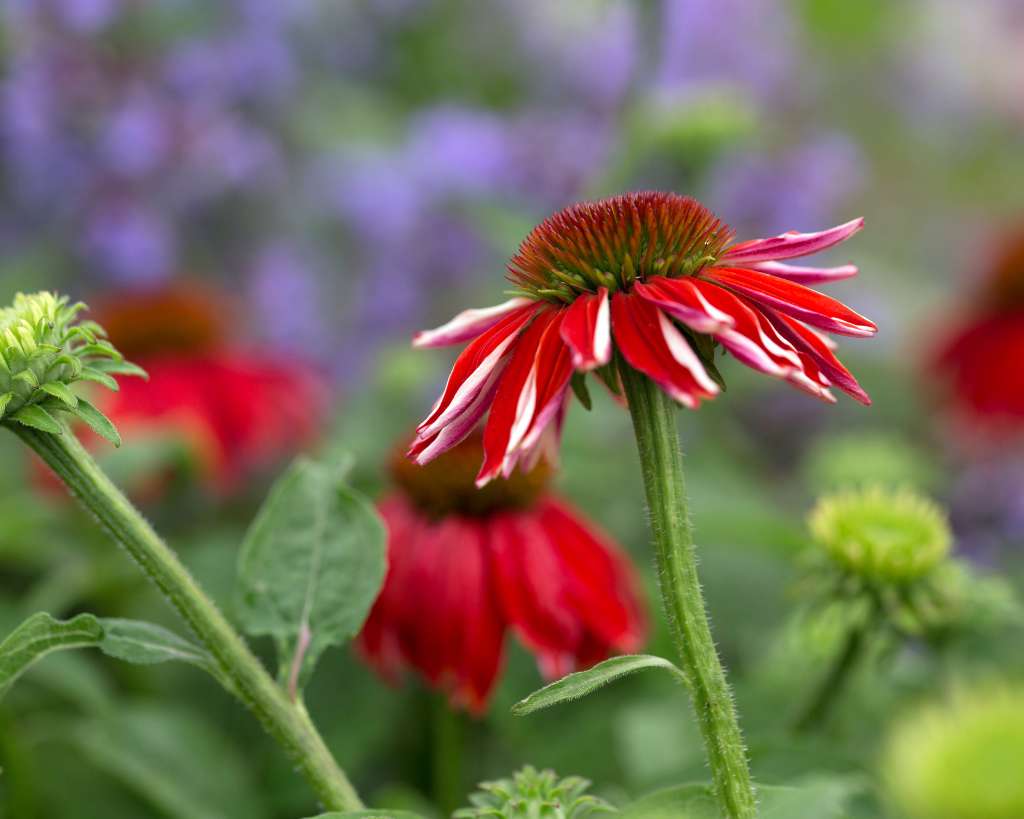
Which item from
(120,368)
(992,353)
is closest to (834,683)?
(120,368)

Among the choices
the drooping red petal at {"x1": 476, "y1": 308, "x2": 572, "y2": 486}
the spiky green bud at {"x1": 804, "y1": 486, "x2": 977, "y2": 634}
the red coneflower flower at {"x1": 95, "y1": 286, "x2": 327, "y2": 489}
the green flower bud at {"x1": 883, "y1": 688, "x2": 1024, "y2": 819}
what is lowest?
the green flower bud at {"x1": 883, "y1": 688, "x2": 1024, "y2": 819}

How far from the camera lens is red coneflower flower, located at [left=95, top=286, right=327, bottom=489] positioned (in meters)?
1.00

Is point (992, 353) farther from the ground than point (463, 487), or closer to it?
farther from the ground

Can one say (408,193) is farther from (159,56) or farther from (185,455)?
(185,455)

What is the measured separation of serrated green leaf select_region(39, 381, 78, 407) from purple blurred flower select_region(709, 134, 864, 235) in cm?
108

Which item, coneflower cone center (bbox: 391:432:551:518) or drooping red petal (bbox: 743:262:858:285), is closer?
drooping red petal (bbox: 743:262:858:285)

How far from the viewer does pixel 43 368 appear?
39 centimetres

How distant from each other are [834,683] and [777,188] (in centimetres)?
93

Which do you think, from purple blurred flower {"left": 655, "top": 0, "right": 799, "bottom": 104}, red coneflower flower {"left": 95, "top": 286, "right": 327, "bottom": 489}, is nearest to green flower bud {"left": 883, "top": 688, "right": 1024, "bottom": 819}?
red coneflower flower {"left": 95, "top": 286, "right": 327, "bottom": 489}

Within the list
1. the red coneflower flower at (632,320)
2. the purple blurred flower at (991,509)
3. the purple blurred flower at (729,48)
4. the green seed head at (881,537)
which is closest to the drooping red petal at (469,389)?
the red coneflower flower at (632,320)

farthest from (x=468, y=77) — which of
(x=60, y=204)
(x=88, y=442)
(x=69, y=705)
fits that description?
(x=69, y=705)

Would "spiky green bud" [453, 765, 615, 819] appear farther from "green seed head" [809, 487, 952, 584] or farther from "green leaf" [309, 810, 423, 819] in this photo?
"green seed head" [809, 487, 952, 584]

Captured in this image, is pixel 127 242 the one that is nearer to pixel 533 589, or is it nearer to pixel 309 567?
pixel 533 589

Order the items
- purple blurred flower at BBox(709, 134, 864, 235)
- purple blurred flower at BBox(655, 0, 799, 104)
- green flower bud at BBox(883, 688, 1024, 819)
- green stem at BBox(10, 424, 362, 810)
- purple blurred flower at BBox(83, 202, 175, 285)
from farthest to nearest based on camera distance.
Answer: purple blurred flower at BBox(655, 0, 799, 104)
purple blurred flower at BBox(709, 134, 864, 235)
purple blurred flower at BBox(83, 202, 175, 285)
green stem at BBox(10, 424, 362, 810)
green flower bud at BBox(883, 688, 1024, 819)
